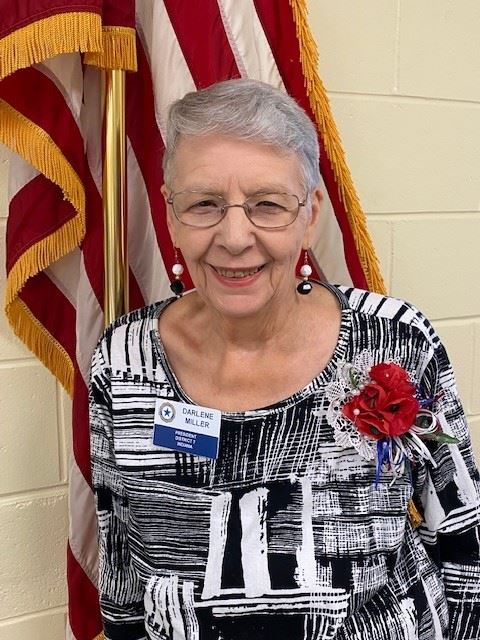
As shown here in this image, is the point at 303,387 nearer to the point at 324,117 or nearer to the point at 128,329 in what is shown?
Answer: the point at 128,329

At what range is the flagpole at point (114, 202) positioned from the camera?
1121 mm

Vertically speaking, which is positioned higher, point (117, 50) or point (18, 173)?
point (117, 50)

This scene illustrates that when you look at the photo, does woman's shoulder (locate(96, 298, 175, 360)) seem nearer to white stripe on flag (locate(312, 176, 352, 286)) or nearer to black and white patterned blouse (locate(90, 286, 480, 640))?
black and white patterned blouse (locate(90, 286, 480, 640))

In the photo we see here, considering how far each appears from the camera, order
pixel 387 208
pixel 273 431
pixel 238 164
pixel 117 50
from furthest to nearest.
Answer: pixel 387 208 → pixel 117 50 → pixel 273 431 → pixel 238 164

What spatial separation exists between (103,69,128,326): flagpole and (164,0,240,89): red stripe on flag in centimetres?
14

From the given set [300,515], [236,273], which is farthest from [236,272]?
[300,515]

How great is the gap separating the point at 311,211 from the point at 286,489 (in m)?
0.40

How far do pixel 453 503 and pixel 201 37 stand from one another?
0.86 metres

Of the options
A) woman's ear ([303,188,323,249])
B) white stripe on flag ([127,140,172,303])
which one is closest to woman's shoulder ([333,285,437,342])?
woman's ear ([303,188,323,249])

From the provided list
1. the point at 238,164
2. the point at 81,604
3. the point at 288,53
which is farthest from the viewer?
the point at 81,604

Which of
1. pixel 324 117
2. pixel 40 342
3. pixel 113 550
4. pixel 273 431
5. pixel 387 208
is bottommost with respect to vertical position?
pixel 113 550

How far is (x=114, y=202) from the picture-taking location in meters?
1.16

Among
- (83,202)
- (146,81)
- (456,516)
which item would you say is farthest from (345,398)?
(146,81)

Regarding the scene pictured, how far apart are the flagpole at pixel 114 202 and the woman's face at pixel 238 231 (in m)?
0.19
